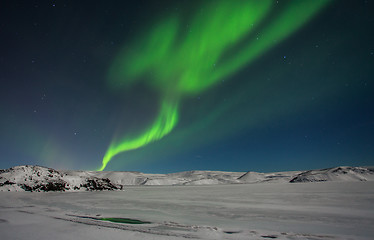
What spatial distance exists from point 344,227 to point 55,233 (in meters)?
8.04

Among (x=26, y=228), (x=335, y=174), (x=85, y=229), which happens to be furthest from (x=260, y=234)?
(x=335, y=174)

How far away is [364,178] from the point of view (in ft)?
331

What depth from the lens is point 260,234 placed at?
16.1 ft

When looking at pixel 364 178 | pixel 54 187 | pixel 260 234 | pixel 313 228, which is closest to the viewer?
pixel 260 234

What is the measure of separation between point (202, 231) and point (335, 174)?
131090 millimetres

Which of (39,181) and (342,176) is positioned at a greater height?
(342,176)

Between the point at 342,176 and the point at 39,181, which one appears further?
the point at 342,176

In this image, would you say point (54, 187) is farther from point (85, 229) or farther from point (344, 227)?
point (344, 227)

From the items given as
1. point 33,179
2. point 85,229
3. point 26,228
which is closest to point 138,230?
point 85,229

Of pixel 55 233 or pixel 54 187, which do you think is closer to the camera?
pixel 55 233

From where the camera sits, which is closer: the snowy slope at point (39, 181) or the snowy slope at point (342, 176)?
the snowy slope at point (39, 181)

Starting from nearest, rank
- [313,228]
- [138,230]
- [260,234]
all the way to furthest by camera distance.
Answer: [260,234]
[138,230]
[313,228]

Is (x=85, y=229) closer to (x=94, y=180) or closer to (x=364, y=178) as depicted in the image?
(x=94, y=180)

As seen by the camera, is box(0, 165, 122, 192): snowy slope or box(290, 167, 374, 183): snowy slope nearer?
box(0, 165, 122, 192): snowy slope
